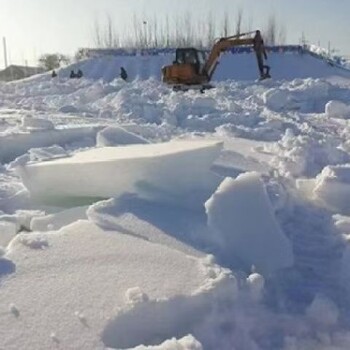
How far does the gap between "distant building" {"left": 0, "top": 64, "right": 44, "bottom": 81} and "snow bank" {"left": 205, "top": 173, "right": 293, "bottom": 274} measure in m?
42.9

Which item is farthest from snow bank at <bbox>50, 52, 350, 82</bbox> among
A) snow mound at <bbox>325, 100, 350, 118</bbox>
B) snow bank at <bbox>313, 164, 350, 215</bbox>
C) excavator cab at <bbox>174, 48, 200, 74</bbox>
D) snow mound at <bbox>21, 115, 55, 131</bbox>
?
snow bank at <bbox>313, 164, 350, 215</bbox>

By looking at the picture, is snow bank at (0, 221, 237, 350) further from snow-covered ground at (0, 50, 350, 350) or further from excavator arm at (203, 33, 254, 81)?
excavator arm at (203, 33, 254, 81)

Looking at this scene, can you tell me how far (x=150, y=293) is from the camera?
2.61m

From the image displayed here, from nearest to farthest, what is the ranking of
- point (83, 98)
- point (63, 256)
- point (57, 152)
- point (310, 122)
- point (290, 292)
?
1. point (63, 256)
2. point (290, 292)
3. point (57, 152)
4. point (310, 122)
5. point (83, 98)

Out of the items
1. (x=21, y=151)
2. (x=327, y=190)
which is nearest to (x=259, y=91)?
(x=21, y=151)

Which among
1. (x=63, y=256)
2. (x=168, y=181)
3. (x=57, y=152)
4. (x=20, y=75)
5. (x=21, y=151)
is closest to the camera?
(x=63, y=256)

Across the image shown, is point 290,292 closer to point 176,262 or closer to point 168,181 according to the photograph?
point 176,262

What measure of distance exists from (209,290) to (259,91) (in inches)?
674

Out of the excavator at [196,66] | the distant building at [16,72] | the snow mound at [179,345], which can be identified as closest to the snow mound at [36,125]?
the snow mound at [179,345]

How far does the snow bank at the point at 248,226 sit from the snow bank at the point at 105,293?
39 centimetres

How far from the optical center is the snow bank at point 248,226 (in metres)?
3.34

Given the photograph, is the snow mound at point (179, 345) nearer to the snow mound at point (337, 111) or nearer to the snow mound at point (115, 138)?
the snow mound at point (115, 138)

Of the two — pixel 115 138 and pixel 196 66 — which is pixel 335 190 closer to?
pixel 115 138

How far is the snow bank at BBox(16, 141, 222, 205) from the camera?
4.20 meters
